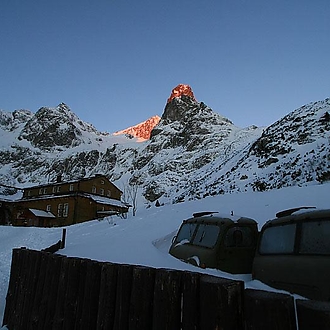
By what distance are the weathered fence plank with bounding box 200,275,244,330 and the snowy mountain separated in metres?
15.7

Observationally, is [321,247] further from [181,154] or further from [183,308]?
[181,154]

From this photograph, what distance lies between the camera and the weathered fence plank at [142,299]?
2.51 meters

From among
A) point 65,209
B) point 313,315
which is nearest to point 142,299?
point 313,315

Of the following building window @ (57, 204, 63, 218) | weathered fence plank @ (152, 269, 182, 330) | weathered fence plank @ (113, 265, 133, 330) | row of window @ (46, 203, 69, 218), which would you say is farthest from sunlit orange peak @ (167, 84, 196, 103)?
weathered fence plank @ (152, 269, 182, 330)

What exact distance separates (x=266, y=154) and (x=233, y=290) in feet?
81.6

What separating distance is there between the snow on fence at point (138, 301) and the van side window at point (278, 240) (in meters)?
2.46

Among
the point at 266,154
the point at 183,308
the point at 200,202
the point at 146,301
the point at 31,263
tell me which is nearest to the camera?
the point at 183,308

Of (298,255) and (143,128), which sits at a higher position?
(143,128)

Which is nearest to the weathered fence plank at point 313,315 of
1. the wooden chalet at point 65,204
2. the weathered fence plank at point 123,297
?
the weathered fence plank at point 123,297

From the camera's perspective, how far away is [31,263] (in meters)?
4.59

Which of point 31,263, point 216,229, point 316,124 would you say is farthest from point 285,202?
point 316,124

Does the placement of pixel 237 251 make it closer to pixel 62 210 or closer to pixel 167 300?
pixel 167 300

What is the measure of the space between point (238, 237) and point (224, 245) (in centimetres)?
38

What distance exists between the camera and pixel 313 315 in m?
1.52
